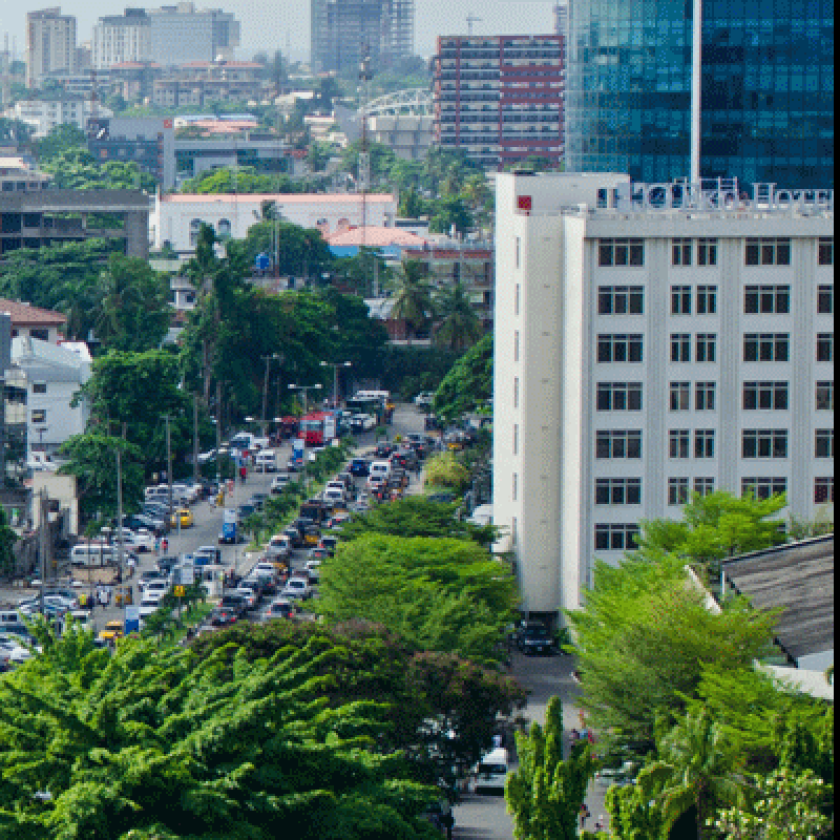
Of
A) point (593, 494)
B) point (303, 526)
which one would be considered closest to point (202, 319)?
point (303, 526)

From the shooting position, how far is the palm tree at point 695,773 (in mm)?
48781

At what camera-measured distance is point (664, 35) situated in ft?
467

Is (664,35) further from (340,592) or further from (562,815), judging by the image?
(562,815)

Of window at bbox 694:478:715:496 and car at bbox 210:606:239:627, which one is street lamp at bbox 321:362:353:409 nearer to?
car at bbox 210:606:239:627

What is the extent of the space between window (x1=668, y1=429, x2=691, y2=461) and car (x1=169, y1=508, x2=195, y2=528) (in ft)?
119

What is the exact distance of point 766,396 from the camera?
8906 centimetres

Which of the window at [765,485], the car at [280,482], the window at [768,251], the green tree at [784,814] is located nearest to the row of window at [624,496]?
the window at [765,485]

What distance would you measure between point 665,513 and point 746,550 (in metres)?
13.3

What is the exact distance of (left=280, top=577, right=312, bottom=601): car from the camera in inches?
3871

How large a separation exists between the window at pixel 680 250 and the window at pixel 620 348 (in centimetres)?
291

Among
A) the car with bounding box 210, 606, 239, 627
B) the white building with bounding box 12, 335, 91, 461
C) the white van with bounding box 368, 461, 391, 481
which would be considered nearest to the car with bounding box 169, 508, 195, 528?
the white van with bounding box 368, 461, 391, 481

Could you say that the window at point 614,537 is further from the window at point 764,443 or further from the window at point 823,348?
the window at point 823,348

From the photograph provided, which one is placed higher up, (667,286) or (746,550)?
(667,286)

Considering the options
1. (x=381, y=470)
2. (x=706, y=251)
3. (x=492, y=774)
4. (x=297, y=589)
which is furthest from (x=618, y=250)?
(x=381, y=470)
